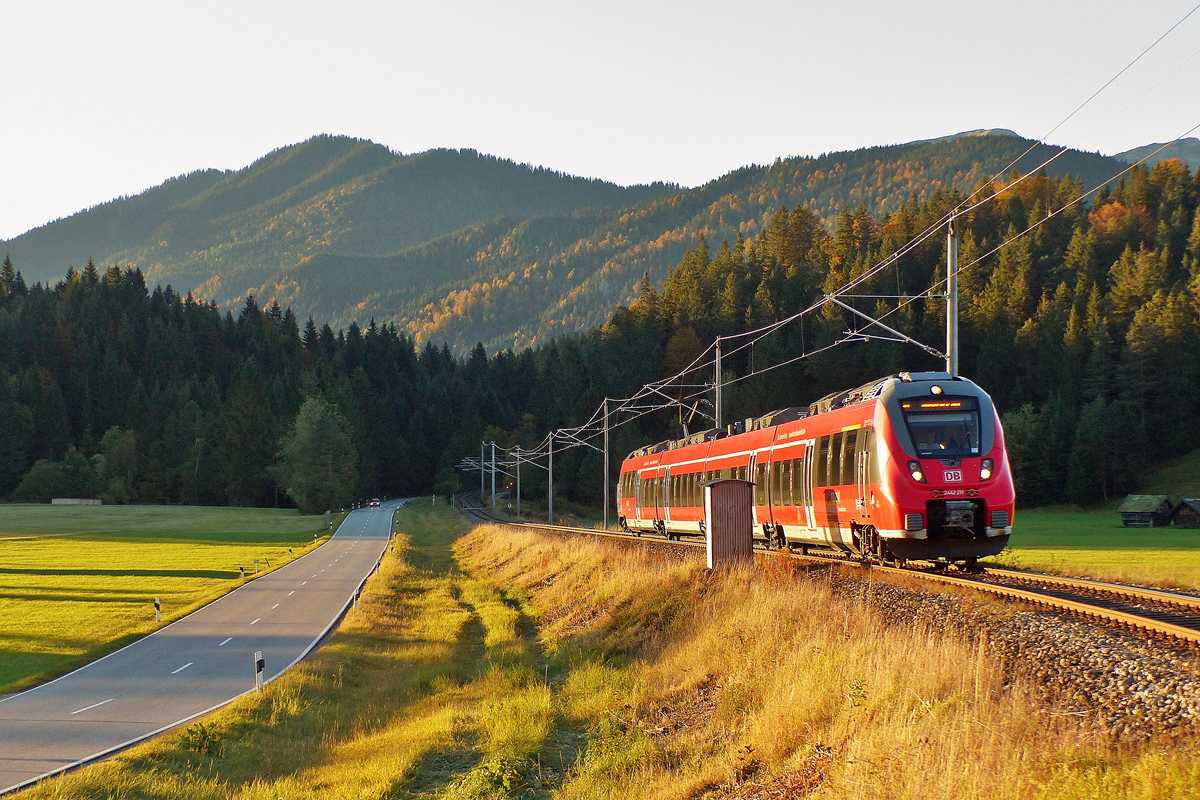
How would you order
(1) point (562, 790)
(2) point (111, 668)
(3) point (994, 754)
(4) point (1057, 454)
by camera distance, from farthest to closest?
(4) point (1057, 454)
(2) point (111, 668)
(1) point (562, 790)
(3) point (994, 754)

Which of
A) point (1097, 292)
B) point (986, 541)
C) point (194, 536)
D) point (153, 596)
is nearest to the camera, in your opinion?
point (986, 541)

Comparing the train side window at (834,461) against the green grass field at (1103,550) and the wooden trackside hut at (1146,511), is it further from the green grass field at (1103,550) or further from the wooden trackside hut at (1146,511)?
the wooden trackside hut at (1146,511)

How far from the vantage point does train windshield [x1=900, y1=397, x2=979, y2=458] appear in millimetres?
20156

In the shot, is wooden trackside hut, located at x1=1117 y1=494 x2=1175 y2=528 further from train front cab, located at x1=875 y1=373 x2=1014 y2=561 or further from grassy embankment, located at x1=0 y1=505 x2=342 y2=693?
train front cab, located at x1=875 y1=373 x2=1014 y2=561

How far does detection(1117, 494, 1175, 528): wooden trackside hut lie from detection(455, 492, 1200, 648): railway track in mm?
59994

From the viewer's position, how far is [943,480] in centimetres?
1981

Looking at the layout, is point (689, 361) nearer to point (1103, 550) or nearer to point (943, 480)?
point (1103, 550)

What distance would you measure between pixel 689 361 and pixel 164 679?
110555 mm

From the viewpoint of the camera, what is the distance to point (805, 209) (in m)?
158

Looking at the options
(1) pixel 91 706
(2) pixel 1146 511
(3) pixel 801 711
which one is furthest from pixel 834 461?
(2) pixel 1146 511

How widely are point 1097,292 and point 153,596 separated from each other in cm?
10736

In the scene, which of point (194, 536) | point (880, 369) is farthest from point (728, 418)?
point (194, 536)

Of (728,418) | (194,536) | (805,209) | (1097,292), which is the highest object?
(805,209)

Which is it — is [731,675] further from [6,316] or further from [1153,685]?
[6,316]
